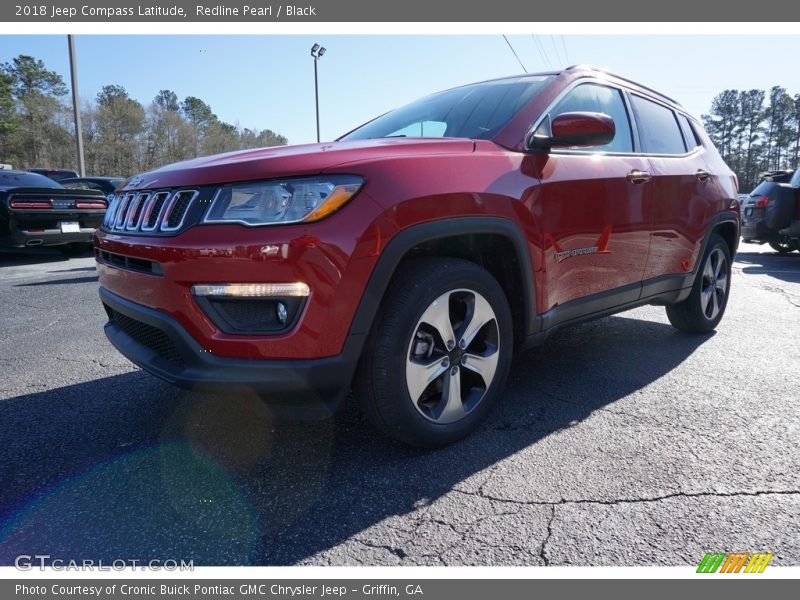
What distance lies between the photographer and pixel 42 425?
8.42 feet

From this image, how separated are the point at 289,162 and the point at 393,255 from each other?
1.59ft

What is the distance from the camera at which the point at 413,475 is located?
2.14 metres

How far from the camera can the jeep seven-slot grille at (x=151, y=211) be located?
6.59 ft

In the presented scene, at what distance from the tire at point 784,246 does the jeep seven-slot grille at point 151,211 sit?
429 inches

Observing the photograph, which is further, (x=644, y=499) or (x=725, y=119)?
(x=725, y=119)

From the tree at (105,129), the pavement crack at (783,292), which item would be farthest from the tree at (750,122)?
the pavement crack at (783,292)

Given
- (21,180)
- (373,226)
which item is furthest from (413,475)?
(21,180)

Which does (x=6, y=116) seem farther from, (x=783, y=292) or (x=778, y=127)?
(x=778, y=127)

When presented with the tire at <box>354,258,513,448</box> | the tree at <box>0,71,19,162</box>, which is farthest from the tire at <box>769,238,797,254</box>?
the tree at <box>0,71,19,162</box>

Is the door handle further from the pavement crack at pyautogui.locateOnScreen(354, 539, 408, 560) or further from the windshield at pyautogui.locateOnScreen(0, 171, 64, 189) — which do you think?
the windshield at pyautogui.locateOnScreen(0, 171, 64, 189)

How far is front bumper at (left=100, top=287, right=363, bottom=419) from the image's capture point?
6.16 feet

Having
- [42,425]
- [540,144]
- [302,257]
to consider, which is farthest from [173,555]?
[540,144]

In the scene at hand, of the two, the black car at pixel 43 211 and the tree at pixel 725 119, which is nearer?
the black car at pixel 43 211

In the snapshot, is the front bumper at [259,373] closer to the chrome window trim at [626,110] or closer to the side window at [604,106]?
the chrome window trim at [626,110]
